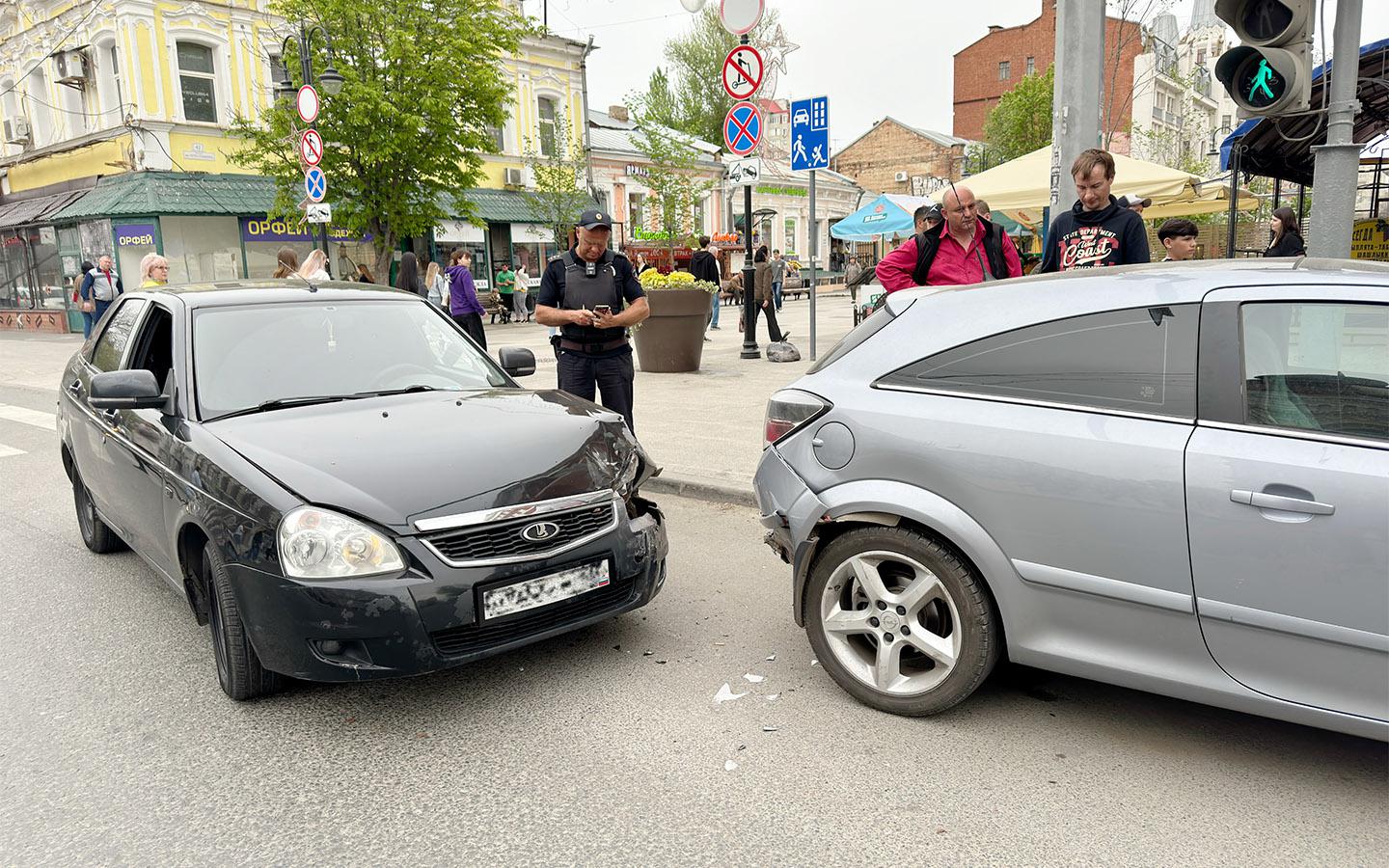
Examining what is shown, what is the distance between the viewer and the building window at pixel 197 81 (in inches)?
915

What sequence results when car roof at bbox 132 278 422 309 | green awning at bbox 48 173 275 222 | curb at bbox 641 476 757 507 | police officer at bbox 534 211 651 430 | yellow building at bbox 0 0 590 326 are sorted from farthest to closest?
1. yellow building at bbox 0 0 590 326
2. green awning at bbox 48 173 275 222
3. curb at bbox 641 476 757 507
4. police officer at bbox 534 211 651 430
5. car roof at bbox 132 278 422 309

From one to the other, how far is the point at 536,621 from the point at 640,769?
2.30ft

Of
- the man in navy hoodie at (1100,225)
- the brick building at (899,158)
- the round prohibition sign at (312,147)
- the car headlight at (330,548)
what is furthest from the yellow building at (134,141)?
the brick building at (899,158)

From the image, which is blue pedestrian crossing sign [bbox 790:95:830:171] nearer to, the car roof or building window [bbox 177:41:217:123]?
the car roof

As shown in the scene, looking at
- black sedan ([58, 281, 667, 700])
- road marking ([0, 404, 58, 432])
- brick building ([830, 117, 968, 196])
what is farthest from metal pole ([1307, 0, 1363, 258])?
brick building ([830, 117, 968, 196])

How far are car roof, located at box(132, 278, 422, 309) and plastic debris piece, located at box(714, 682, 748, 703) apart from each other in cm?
266

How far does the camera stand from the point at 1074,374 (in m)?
3.14

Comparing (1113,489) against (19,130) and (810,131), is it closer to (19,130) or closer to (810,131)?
(810,131)

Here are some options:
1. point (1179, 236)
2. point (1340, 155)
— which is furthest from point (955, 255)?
point (1179, 236)

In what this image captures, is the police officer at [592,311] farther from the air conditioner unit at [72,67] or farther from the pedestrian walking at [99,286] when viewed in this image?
the air conditioner unit at [72,67]

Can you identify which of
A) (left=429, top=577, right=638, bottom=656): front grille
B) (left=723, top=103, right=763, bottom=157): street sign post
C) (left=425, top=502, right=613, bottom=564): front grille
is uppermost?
(left=723, top=103, right=763, bottom=157): street sign post

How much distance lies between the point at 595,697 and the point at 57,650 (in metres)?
2.50

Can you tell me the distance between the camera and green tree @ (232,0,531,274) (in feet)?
63.0

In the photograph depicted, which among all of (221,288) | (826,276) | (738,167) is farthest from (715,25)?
(221,288)
